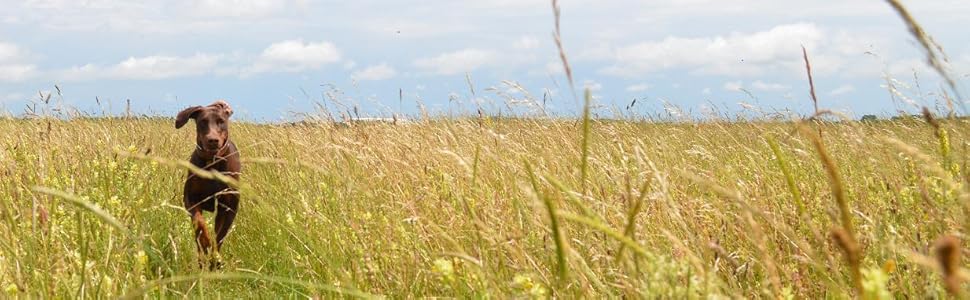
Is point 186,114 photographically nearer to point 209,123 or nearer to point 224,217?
point 209,123

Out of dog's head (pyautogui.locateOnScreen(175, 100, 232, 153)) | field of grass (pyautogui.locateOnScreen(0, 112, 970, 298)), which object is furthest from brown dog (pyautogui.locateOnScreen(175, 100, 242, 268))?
field of grass (pyautogui.locateOnScreen(0, 112, 970, 298))

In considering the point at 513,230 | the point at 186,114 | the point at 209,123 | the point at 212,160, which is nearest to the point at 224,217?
the point at 212,160

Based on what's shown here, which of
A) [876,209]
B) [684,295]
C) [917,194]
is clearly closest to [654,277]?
[684,295]

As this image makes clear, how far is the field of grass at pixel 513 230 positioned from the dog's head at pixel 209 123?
0.48m

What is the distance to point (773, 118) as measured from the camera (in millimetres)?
8281

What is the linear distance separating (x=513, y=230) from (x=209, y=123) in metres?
3.16

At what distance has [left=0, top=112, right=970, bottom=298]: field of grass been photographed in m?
1.72

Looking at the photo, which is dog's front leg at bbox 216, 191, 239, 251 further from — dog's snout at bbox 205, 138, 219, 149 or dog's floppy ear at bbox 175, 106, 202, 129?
dog's floppy ear at bbox 175, 106, 202, 129

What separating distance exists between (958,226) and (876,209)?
3.30 ft

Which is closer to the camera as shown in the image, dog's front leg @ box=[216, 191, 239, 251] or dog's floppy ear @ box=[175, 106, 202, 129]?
dog's front leg @ box=[216, 191, 239, 251]

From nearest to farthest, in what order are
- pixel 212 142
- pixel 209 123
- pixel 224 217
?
pixel 224 217
pixel 212 142
pixel 209 123

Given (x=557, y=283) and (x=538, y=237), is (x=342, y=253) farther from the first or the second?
(x=557, y=283)

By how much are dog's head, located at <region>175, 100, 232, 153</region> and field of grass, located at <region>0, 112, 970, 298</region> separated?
19.1 inches

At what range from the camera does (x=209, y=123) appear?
5582mm
